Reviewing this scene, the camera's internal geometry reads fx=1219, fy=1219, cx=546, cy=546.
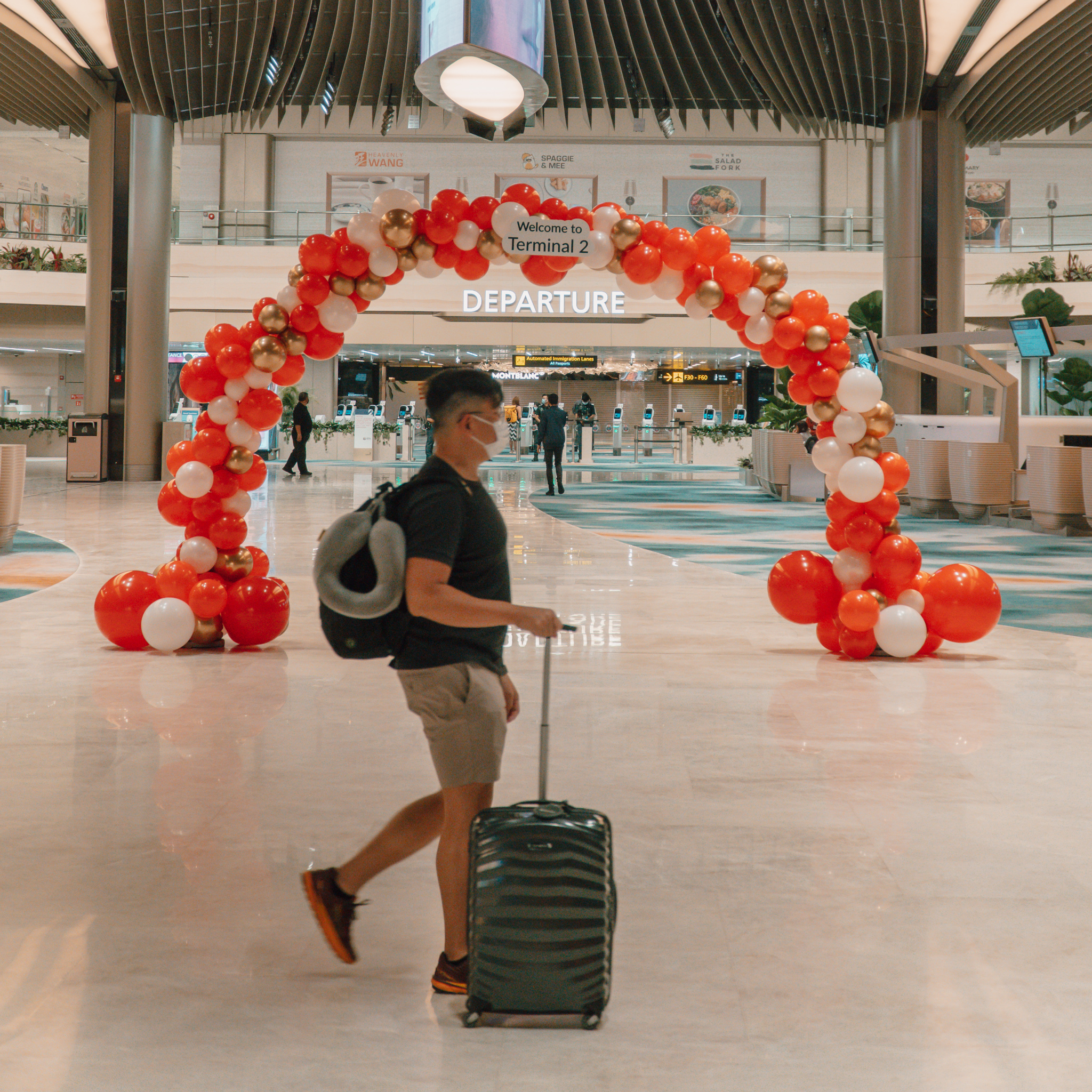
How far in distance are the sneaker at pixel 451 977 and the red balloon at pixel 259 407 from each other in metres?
4.14

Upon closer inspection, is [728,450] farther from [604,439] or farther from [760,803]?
[760,803]

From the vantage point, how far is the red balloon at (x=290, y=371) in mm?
5988

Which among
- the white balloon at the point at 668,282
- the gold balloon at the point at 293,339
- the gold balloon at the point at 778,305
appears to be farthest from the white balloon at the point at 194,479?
the gold balloon at the point at 778,305

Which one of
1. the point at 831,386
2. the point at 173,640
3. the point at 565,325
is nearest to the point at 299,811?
the point at 173,640

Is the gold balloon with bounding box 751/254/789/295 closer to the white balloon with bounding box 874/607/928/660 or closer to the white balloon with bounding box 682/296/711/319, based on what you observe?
the white balloon with bounding box 682/296/711/319

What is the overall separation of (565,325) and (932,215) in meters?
12.3

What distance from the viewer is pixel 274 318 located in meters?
5.85

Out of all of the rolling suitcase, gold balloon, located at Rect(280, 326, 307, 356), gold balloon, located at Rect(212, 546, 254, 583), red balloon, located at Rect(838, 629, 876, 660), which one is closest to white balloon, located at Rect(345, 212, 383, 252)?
gold balloon, located at Rect(280, 326, 307, 356)

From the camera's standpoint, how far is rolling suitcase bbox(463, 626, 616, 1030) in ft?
7.13

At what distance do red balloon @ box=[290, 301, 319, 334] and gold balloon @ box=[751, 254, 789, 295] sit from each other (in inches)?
83.5

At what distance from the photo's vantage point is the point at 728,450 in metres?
30.6

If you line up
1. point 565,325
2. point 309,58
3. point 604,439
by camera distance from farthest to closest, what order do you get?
1. point 604,439
2. point 565,325
3. point 309,58

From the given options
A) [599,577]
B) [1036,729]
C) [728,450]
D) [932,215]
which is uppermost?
[932,215]

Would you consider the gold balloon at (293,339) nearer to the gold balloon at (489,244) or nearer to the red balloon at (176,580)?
the gold balloon at (489,244)
